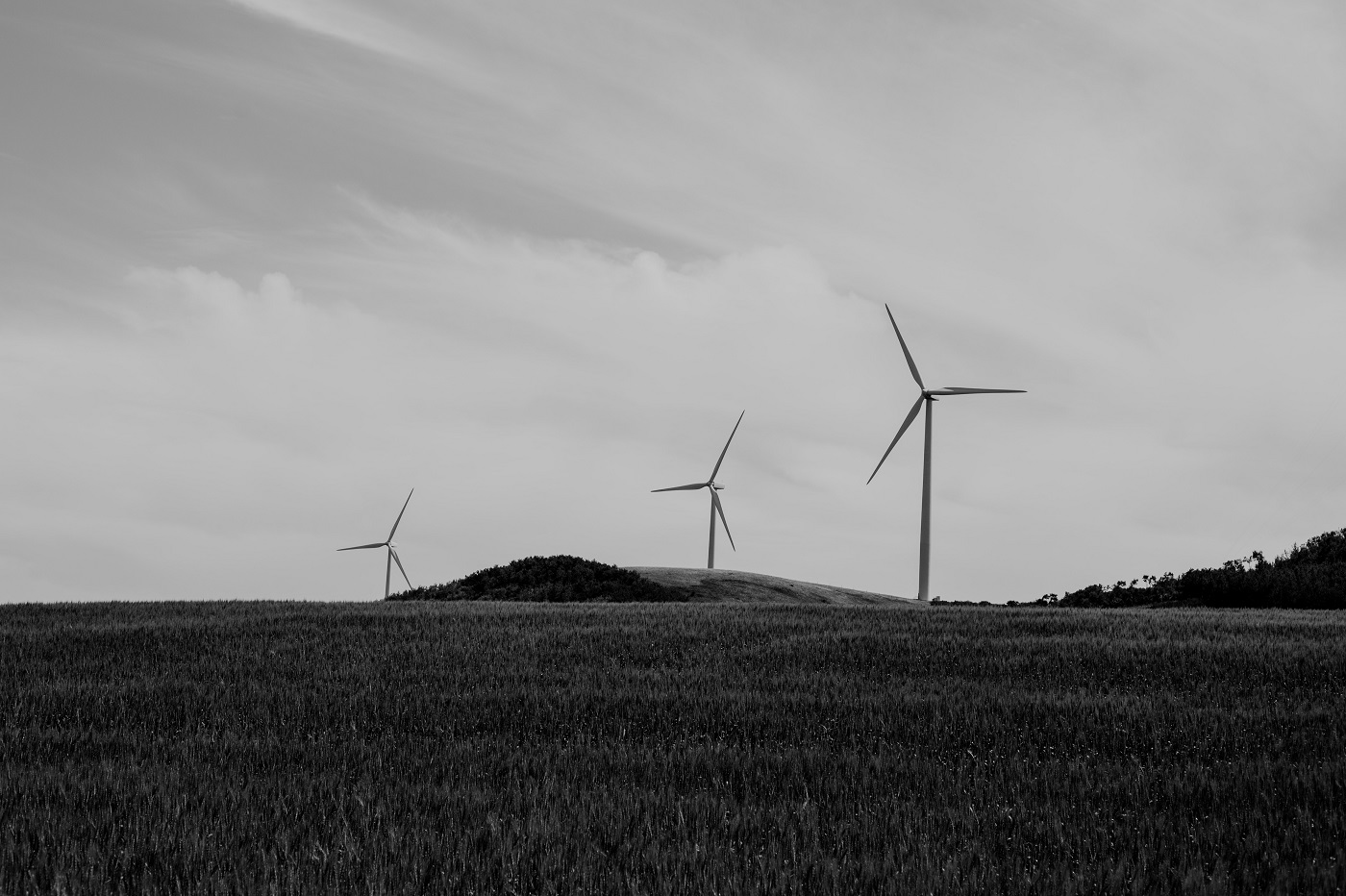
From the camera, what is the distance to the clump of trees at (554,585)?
3878 cm

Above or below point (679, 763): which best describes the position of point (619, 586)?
above

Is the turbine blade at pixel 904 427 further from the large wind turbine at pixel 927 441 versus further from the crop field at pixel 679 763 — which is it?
the crop field at pixel 679 763

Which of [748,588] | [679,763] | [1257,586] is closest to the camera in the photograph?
[679,763]

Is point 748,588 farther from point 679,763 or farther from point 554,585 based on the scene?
point 679,763

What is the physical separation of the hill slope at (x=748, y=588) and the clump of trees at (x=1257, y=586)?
22.4 ft

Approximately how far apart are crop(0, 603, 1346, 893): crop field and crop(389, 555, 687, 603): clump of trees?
20.3 metres

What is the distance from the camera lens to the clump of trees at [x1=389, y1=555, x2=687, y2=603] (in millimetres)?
38781

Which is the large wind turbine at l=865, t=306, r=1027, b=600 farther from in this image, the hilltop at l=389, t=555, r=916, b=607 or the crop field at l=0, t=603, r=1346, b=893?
the crop field at l=0, t=603, r=1346, b=893

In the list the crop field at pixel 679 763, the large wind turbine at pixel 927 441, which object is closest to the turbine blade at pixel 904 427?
the large wind turbine at pixel 927 441

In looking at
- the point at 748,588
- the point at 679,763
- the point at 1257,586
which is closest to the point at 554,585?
the point at 748,588

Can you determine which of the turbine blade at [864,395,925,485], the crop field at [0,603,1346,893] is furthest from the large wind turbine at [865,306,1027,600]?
the crop field at [0,603,1346,893]

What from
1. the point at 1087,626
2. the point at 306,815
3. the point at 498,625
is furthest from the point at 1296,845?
the point at 498,625

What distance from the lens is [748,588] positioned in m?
39.2

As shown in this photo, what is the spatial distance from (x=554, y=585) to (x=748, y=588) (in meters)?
7.33
